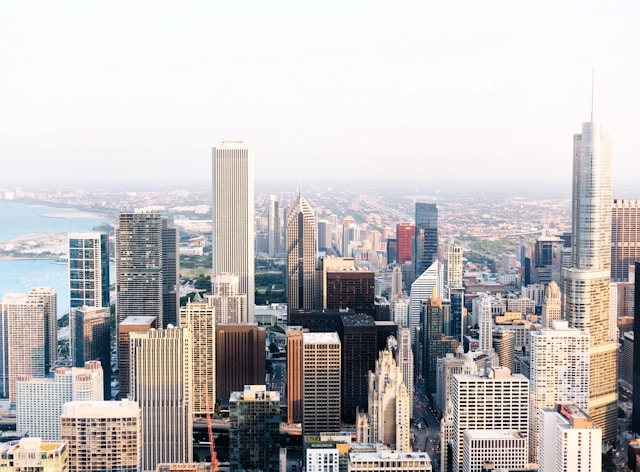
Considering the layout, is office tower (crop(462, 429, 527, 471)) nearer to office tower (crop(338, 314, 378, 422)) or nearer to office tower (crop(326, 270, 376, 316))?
office tower (crop(338, 314, 378, 422))

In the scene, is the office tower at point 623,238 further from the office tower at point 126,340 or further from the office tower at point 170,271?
the office tower at point 170,271

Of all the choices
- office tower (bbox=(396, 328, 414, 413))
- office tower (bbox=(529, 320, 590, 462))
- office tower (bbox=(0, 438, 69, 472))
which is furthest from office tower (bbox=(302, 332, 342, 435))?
office tower (bbox=(0, 438, 69, 472))

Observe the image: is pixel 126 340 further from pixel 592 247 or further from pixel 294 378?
pixel 592 247

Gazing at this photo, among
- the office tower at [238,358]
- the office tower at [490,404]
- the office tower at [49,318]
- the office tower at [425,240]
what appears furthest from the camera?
the office tower at [425,240]

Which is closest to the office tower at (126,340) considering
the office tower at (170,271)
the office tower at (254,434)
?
the office tower at (170,271)

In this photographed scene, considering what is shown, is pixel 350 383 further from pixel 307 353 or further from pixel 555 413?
pixel 555 413

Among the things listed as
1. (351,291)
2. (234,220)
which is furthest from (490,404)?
(234,220)
